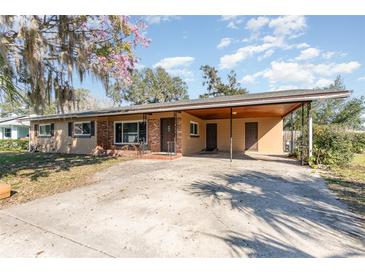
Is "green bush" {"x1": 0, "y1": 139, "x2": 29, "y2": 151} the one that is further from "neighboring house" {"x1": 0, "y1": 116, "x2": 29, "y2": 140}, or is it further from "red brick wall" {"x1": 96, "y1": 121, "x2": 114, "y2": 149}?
"red brick wall" {"x1": 96, "y1": 121, "x2": 114, "y2": 149}

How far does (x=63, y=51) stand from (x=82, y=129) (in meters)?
8.86

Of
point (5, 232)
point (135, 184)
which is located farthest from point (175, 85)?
point (5, 232)

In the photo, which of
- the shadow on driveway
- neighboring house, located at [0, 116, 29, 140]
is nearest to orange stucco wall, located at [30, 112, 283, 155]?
the shadow on driveway

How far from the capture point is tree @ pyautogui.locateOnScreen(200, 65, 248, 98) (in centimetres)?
2998

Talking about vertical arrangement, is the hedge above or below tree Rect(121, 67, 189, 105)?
below

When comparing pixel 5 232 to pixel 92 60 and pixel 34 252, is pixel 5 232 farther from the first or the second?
pixel 92 60

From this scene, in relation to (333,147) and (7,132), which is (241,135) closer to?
(333,147)

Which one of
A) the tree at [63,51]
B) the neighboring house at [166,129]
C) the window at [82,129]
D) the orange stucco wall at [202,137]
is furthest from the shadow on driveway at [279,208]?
the window at [82,129]

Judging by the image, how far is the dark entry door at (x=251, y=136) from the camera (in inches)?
587

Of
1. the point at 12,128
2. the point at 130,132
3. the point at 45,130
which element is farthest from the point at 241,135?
the point at 12,128

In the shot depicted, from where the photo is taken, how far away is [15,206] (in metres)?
4.39

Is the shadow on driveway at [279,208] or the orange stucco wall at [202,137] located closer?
the shadow on driveway at [279,208]

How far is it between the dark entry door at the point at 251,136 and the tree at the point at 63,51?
9779 millimetres

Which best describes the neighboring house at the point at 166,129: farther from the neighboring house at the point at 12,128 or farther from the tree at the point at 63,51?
the neighboring house at the point at 12,128
